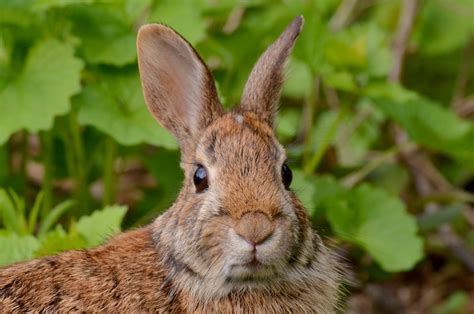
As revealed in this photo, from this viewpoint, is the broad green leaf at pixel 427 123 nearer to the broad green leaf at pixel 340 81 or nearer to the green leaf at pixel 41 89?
the broad green leaf at pixel 340 81

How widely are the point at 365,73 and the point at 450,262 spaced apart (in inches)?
64.1

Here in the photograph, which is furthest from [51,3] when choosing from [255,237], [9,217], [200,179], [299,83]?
[299,83]

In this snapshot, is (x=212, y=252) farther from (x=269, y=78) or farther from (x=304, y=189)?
→ (x=304, y=189)

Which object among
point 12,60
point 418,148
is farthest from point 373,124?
point 12,60

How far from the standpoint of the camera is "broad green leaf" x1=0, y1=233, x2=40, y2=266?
4758 mm

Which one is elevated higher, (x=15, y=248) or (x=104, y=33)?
(x=104, y=33)

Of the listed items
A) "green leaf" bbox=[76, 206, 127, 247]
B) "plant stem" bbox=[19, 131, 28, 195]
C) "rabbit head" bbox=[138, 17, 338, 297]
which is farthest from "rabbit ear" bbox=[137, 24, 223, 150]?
"plant stem" bbox=[19, 131, 28, 195]

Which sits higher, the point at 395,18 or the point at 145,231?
the point at 395,18

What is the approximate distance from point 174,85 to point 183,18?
0.89 metres

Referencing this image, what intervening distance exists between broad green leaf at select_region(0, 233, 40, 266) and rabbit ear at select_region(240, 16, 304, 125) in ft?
3.40

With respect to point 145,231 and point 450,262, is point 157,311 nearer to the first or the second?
point 145,231

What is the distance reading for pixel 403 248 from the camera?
568cm

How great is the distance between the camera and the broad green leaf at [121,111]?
17.6 ft

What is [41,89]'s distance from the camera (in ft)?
17.8
